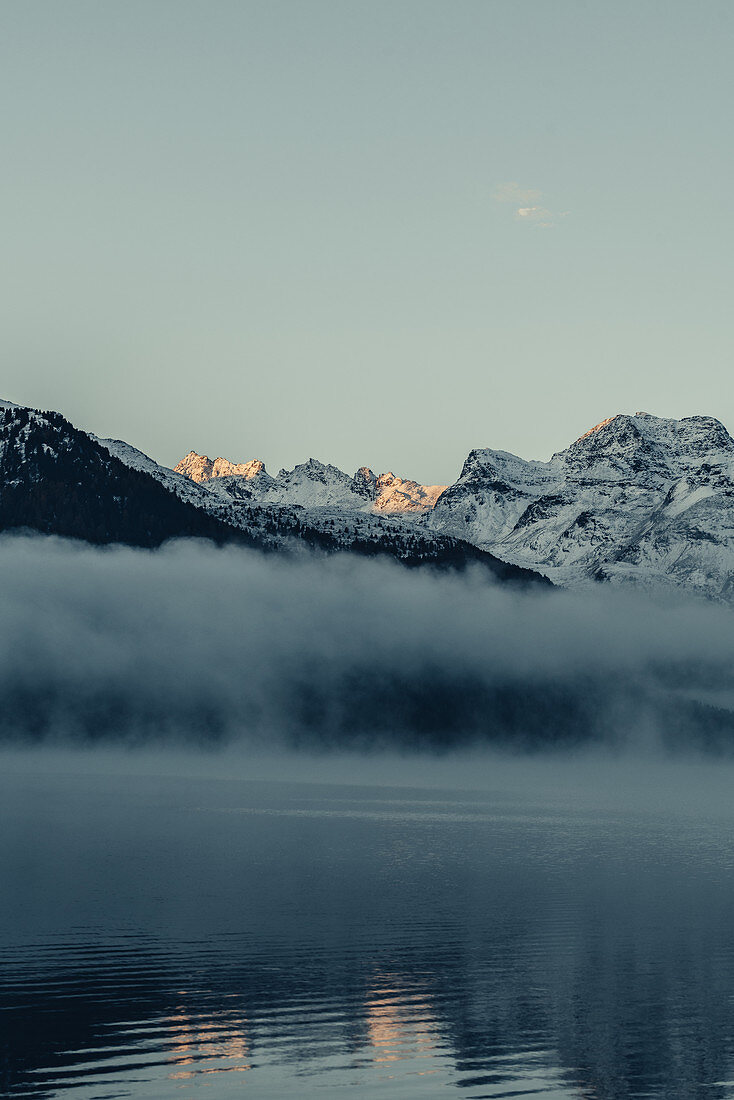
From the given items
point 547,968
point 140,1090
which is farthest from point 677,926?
point 140,1090

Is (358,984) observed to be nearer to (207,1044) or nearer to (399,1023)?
(399,1023)

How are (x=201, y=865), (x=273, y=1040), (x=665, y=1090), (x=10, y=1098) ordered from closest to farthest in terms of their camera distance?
(x=10, y=1098)
(x=665, y=1090)
(x=273, y=1040)
(x=201, y=865)

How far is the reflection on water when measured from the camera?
66.7 metres

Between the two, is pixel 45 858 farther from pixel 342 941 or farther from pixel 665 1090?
pixel 665 1090

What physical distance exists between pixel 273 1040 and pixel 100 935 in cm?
3825

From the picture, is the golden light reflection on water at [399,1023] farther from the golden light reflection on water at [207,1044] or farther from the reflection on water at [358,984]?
the golden light reflection on water at [207,1044]

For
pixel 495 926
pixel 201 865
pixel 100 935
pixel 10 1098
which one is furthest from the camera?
pixel 201 865

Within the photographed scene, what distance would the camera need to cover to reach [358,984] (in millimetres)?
90438

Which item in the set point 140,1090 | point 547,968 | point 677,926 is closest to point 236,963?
point 547,968

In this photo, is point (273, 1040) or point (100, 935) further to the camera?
point (100, 935)

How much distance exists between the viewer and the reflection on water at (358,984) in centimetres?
6669

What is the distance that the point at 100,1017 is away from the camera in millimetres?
78000

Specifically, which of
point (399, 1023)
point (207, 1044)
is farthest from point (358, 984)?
point (207, 1044)

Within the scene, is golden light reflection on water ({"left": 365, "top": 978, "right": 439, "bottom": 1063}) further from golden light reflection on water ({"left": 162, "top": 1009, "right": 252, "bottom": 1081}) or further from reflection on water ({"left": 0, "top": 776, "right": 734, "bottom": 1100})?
golden light reflection on water ({"left": 162, "top": 1009, "right": 252, "bottom": 1081})
